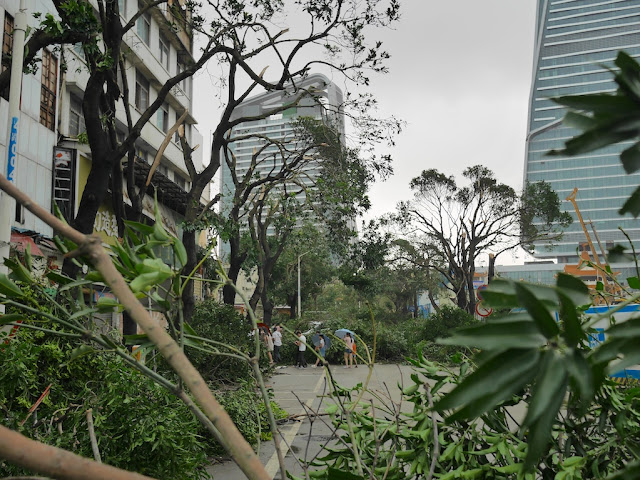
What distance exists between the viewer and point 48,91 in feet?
49.6

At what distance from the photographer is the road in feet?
11.0

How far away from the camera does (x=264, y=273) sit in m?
21.7

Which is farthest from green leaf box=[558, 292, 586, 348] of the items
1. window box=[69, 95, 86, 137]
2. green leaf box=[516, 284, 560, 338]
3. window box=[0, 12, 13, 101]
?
window box=[69, 95, 86, 137]

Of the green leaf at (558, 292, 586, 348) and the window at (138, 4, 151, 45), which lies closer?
the green leaf at (558, 292, 586, 348)

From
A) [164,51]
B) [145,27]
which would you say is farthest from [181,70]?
[145,27]

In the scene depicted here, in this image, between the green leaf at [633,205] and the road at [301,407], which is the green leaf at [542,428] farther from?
the road at [301,407]

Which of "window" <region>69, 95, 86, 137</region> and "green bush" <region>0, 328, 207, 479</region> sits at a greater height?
"window" <region>69, 95, 86, 137</region>

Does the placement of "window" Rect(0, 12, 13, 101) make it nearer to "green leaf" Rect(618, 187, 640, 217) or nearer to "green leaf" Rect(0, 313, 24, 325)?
"green leaf" Rect(0, 313, 24, 325)

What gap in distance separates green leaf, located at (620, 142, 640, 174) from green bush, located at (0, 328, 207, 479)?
3.57m

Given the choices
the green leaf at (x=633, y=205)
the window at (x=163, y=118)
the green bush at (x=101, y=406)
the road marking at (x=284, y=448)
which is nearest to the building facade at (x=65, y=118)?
the window at (x=163, y=118)

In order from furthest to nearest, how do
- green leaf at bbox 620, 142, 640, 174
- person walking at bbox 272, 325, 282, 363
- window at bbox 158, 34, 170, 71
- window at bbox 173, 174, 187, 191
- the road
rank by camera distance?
1. window at bbox 173, 174, 187, 191
2. window at bbox 158, 34, 170, 71
3. person walking at bbox 272, 325, 282, 363
4. the road
5. green leaf at bbox 620, 142, 640, 174

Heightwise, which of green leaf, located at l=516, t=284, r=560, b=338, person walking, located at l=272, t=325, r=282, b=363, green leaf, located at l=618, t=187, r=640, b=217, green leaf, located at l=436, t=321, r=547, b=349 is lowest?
person walking, located at l=272, t=325, r=282, b=363

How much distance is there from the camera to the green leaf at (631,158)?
55 centimetres

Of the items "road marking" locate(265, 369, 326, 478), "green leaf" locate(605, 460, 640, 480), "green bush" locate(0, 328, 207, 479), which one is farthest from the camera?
"road marking" locate(265, 369, 326, 478)
